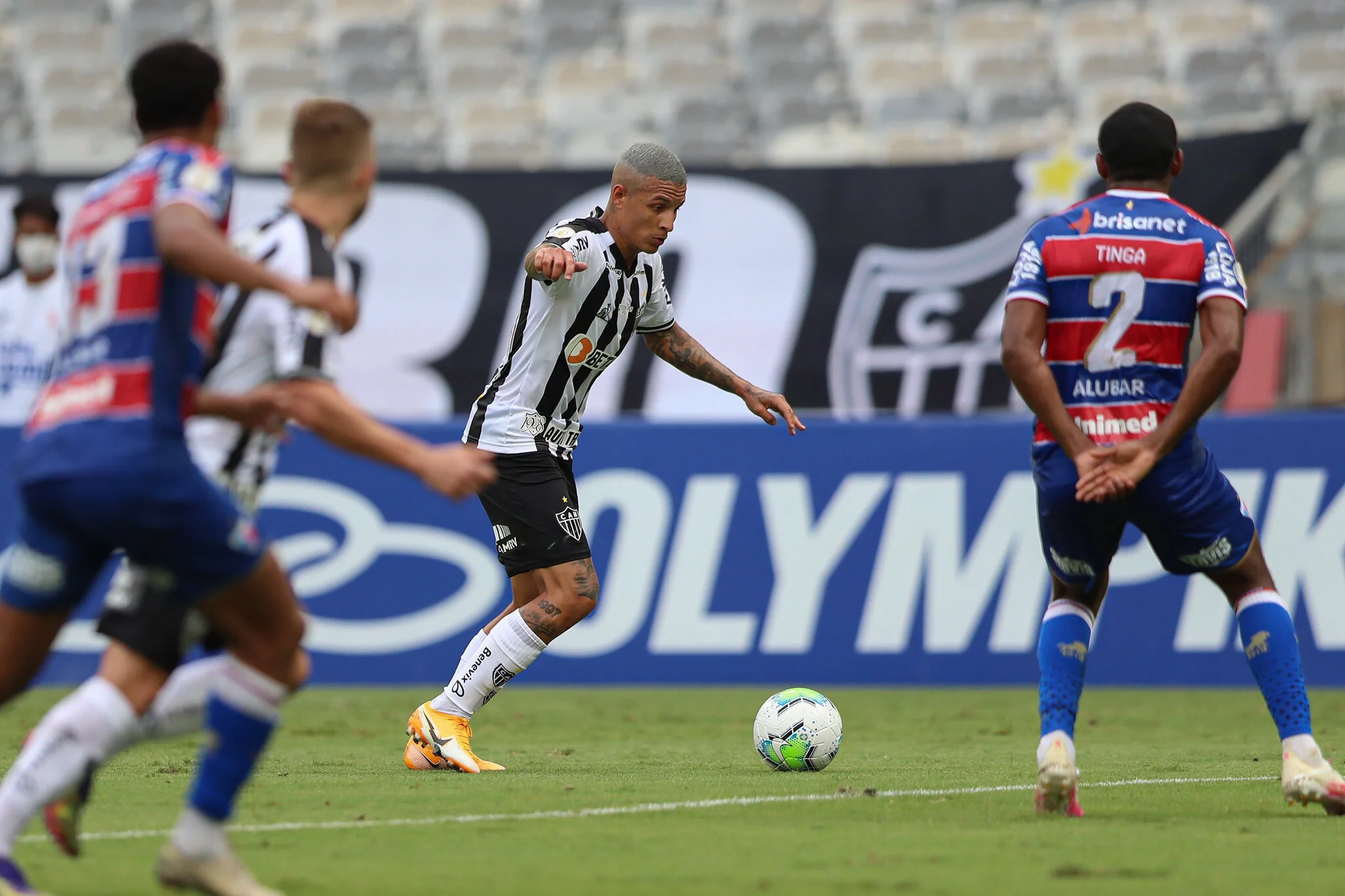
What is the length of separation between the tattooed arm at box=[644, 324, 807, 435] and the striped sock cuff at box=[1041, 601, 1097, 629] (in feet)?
5.88

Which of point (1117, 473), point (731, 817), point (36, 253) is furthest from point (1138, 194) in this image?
point (36, 253)

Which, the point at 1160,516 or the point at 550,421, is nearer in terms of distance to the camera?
the point at 1160,516

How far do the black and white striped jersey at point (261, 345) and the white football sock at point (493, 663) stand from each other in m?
2.52

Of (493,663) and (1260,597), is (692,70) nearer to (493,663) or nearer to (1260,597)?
(493,663)

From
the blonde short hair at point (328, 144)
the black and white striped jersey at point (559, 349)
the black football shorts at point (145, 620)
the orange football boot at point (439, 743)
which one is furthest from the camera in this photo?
the black and white striped jersey at point (559, 349)

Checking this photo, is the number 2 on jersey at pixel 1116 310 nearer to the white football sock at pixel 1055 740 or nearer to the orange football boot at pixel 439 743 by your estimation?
the white football sock at pixel 1055 740

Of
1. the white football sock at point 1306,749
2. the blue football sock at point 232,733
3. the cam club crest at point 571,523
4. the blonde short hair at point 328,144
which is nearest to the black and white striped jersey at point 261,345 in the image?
the blonde short hair at point 328,144

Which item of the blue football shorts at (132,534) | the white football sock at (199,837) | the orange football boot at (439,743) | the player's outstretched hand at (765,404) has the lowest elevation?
the orange football boot at (439,743)

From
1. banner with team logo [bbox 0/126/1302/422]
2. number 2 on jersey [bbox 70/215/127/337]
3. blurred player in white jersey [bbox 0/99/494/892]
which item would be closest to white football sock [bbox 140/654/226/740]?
blurred player in white jersey [bbox 0/99/494/892]

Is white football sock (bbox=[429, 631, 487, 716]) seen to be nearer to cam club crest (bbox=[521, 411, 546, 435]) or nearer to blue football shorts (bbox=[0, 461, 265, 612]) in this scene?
cam club crest (bbox=[521, 411, 546, 435])

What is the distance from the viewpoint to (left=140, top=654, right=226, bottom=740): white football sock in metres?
4.66

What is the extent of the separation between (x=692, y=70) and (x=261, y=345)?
14.3 metres

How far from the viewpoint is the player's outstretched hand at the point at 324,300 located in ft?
12.3

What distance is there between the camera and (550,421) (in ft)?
23.9
